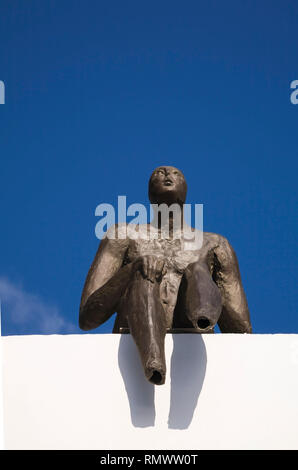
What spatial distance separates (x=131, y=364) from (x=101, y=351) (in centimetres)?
23

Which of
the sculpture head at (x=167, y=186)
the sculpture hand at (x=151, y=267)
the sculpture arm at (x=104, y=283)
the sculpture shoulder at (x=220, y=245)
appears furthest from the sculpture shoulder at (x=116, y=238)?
the sculpture hand at (x=151, y=267)

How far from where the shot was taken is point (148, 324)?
552 centimetres

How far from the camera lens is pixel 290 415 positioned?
5738 millimetres

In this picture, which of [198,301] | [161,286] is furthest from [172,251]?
[198,301]

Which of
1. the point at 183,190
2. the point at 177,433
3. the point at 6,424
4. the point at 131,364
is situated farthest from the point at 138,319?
the point at 183,190

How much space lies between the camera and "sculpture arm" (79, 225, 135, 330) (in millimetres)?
5973

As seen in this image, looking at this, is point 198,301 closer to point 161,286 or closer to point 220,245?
point 161,286

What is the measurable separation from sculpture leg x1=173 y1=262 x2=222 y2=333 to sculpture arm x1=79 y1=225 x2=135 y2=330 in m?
0.42

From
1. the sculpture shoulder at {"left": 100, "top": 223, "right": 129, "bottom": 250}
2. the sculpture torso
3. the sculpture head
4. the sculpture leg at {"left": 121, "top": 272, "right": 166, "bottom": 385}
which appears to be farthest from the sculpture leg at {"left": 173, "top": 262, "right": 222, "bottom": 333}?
the sculpture head

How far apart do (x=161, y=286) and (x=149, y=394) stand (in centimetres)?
102

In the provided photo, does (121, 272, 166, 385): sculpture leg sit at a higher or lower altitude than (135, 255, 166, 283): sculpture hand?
lower

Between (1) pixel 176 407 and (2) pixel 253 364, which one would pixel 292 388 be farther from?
(1) pixel 176 407

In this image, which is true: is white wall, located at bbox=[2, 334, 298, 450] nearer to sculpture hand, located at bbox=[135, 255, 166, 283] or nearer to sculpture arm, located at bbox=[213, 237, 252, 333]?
sculpture hand, located at bbox=[135, 255, 166, 283]
